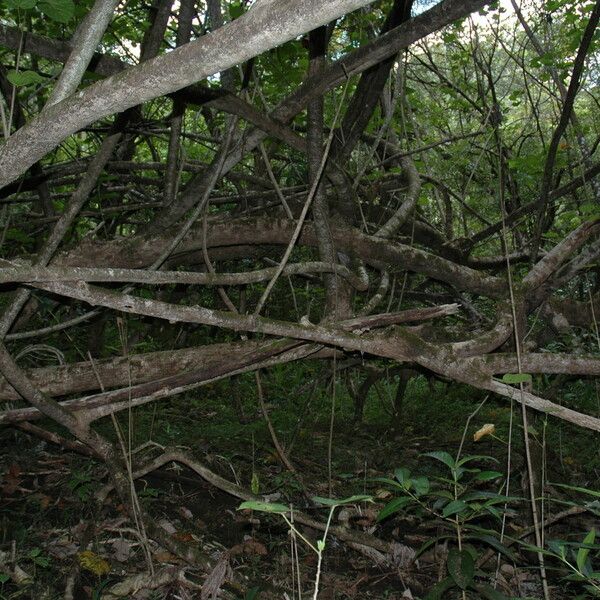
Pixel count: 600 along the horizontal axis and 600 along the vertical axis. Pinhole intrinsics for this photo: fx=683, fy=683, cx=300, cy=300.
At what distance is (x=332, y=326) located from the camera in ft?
7.75

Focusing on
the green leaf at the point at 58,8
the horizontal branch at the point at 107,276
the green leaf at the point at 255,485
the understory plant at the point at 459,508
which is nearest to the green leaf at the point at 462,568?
the understory plant at the point at 459,508

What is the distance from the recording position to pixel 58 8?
1924 millimetres

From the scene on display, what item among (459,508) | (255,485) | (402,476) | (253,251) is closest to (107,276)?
(402,476)

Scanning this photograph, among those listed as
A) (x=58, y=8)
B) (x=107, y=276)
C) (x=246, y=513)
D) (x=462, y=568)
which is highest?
(x=58, y=8)

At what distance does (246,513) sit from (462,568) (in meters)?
1.14

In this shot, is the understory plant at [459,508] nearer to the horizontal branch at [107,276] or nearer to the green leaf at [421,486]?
the green leaf at [421,486]

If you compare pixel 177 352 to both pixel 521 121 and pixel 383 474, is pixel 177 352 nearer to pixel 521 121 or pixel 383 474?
pixel 383 474

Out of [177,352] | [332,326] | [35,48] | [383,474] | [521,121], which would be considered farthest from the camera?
[521,121]

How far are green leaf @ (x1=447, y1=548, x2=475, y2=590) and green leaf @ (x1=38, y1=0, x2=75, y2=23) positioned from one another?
1.94m

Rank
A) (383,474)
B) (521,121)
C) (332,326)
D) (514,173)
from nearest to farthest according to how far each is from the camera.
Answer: (332,326) → (383,474) → (514,173) → (521,121)

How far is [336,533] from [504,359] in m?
0.94

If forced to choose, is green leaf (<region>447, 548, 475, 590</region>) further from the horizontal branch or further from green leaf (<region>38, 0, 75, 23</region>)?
green leaf (<region>38, 0, 75, 23</region>)

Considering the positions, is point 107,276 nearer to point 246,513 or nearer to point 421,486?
Result: point 421,486

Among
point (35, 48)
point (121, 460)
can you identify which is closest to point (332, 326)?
point (121, 460)
